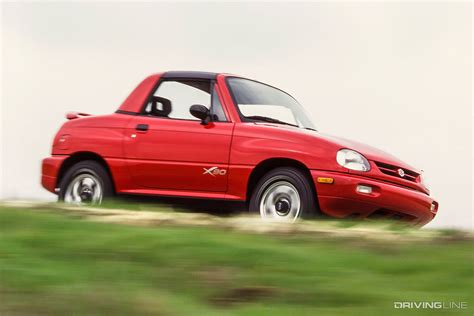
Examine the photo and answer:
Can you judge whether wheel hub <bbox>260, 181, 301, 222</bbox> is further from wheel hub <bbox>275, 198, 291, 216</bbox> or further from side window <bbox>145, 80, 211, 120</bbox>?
side window <bbox>145, 80, 211, 120</bbox>

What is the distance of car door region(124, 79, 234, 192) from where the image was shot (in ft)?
28.4

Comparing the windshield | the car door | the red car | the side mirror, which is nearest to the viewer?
the red car

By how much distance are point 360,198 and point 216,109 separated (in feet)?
6.11

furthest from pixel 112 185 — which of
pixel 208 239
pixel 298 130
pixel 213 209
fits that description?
pixel 208 239

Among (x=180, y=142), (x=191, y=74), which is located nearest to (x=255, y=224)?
(x=180, y=142)

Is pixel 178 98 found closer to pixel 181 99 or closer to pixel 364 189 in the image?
pixel 181 99

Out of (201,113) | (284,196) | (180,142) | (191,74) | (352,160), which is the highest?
(191,74)

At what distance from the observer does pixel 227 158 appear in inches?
338

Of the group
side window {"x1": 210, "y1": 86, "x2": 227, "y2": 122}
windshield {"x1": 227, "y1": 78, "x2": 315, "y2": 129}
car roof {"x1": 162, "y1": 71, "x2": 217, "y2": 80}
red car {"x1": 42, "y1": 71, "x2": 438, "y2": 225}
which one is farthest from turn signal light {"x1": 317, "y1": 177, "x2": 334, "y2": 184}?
car roof {"x1": 162, "y1": 71, "x2": 217, "y2": 80}

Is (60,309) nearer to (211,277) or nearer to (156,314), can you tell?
(156,314)

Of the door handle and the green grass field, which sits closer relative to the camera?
the green grass field

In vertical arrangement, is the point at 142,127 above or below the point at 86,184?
above

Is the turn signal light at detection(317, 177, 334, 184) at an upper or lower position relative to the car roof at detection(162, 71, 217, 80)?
lower

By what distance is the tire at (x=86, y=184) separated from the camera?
9.22 m
